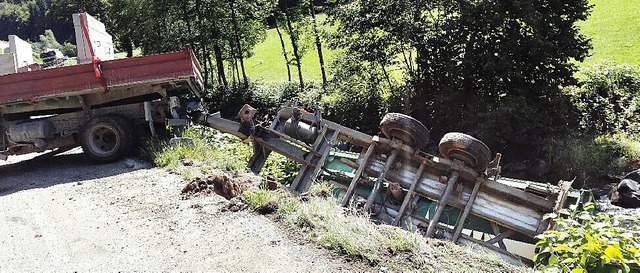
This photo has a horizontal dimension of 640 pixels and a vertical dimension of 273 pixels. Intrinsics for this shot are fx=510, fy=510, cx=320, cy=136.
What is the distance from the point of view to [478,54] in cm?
1625

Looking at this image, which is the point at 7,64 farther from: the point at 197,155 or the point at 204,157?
the point at 204,157

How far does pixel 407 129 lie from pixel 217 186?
2.83 m

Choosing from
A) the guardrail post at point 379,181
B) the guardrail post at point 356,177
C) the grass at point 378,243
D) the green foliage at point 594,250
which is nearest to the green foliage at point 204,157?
the guardrail post at point 356,177

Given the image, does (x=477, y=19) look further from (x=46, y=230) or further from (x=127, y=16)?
(x=127, y=16)

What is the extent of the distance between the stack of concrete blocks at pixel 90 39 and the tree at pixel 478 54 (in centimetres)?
963

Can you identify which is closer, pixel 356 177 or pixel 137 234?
pixel 137 234

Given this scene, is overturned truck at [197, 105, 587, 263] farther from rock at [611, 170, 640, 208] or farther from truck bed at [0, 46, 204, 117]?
rock at [611, 170, 640, 208]

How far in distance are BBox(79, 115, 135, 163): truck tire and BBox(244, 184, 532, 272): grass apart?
5.08m

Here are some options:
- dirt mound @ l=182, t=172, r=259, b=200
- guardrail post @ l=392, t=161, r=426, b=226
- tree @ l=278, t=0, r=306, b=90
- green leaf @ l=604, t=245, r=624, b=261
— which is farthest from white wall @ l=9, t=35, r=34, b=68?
tree @ l=278, t=0, r=306, b=90

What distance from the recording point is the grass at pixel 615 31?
20073mm

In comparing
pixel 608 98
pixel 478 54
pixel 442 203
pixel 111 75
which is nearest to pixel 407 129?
pixel 442 203

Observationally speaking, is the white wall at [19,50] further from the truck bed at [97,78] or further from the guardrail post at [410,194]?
the guardrail post at [410,194]

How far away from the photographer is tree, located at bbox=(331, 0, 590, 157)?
49.3 ft

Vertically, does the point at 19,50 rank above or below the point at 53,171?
above
